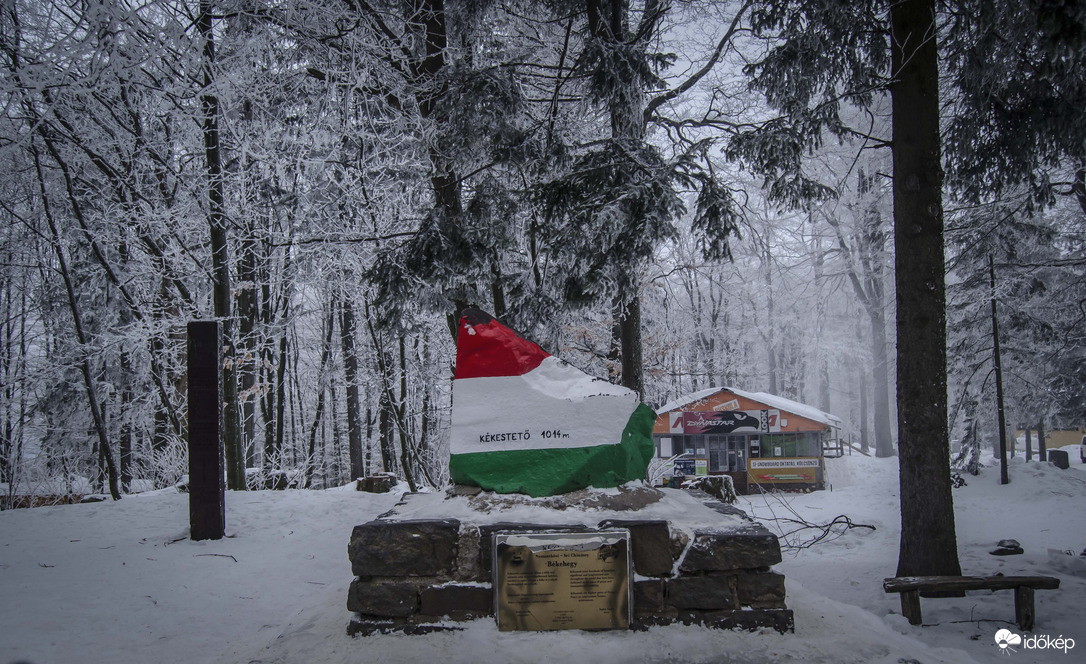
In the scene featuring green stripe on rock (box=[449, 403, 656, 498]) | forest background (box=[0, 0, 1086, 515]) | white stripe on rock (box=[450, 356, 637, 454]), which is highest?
forest background (box=[0, 0, 1086, 515])

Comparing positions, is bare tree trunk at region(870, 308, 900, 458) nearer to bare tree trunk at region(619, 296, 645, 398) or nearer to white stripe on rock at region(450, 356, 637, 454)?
bare tree trunk at region(619, 296, 645, 398)

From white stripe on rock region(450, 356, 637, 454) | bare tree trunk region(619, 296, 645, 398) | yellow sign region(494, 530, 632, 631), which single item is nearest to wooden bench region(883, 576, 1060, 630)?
yellow sign region(494, 530, 632, 631)

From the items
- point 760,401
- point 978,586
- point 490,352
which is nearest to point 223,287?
point 490,352

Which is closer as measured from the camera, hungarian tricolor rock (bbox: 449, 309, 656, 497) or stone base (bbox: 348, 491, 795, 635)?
stone base (bbox: 348, 491, 795, 635)

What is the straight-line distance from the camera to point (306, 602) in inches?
180

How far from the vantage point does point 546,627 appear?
339 cm

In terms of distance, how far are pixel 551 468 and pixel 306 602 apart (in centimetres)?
213

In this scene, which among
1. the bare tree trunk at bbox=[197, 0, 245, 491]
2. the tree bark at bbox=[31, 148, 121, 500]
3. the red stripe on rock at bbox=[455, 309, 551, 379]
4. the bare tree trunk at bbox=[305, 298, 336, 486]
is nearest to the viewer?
the red stripe on rock at bbox=[455, 309, 551, 379]

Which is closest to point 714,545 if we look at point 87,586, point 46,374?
point 87,586

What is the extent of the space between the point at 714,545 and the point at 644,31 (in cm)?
561

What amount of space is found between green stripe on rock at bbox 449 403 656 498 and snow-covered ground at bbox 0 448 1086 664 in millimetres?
825

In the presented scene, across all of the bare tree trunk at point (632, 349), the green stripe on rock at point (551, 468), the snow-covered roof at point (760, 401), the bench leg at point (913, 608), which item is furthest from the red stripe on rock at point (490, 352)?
the snow-covered roof at point (760, 401)

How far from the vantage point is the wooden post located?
601 cm

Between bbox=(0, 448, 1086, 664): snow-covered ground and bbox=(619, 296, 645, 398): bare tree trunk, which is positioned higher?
bbox=(619, 296, 645, 398): bare tree trunk
